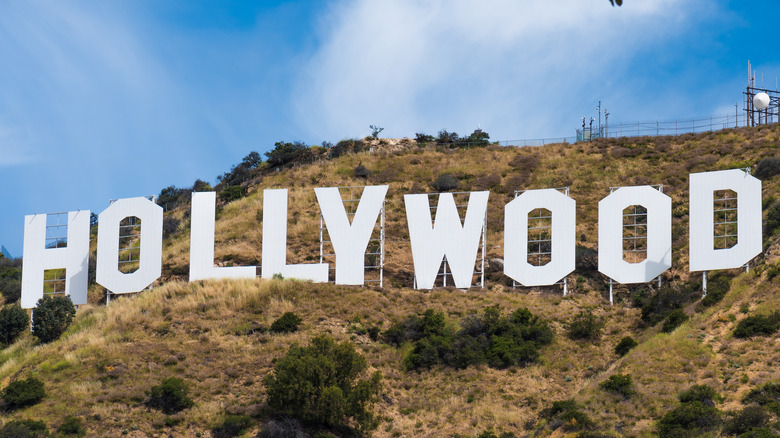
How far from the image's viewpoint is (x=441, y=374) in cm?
3350

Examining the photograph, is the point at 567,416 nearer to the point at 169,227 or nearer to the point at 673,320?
the point at 673,320

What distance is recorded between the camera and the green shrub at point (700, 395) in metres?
27.6

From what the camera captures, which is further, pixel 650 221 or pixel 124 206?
pixel 124 206

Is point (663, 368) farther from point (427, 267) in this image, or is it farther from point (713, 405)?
point (427, 267)

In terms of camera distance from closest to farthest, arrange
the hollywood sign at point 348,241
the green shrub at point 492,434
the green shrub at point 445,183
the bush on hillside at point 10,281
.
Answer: the green shrub at point 492,434
the hollywood sign at point 348,241
the bush on hillside at point 10,281
the green shrub at point 445,183

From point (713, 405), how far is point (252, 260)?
27048 mm

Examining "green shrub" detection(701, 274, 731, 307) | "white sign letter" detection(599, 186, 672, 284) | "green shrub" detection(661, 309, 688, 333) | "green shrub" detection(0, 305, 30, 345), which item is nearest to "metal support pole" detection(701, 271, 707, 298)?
"green shrub" detection(701, 274, 731, 307)

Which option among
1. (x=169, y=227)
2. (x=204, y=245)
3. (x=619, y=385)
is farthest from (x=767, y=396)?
(x=169, y=227)

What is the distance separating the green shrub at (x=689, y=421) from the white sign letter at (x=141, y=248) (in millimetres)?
24359

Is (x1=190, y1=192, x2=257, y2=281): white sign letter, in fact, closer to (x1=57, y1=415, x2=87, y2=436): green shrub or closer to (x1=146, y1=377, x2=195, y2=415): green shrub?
(x1=146, y1=377, x2=195, y2=415): green shrub

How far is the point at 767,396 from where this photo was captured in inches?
1056

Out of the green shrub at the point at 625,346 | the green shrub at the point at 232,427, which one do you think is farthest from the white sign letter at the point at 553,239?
the green shrub at the point at 232,427

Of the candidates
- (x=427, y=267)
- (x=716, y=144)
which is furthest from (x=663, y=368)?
(x=716, y=144)

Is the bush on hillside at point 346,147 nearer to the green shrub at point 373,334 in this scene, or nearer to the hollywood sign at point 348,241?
the hollywood sign at point 348,241
